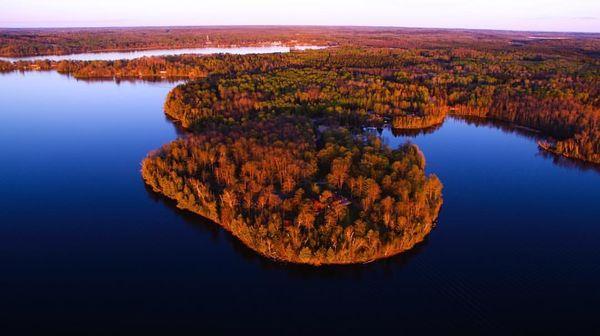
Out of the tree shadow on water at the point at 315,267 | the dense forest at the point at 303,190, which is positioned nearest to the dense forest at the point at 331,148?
the dense forest at the point at 303,190

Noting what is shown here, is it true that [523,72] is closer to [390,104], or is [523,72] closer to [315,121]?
[390,104]

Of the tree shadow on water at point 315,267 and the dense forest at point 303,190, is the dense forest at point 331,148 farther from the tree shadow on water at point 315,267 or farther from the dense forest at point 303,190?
the tree shadow on water at point 315,267

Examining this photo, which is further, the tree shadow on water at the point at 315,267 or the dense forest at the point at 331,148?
the dense forest at the point at 331,148

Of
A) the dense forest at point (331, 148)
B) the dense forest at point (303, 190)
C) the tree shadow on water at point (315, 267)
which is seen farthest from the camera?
the dense forest at point (331, 148)

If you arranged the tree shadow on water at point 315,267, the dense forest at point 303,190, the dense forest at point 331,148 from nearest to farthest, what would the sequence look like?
the tree shadow on water at point 315,267, the dense forest at point 303,190, the dense forest at point 331,148

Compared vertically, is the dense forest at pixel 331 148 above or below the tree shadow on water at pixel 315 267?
above

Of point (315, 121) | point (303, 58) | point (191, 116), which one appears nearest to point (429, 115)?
point (315, 121)

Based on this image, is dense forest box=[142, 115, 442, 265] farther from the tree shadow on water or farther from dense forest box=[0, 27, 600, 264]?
the tree shadow on water

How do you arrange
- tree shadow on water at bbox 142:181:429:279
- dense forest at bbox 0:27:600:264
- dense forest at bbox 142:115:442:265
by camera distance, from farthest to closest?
dense forest at bbox 0:27:600:264
dense forest at bbox 142:115:442:265
tree shadow on water at bbox 142:181:429:279

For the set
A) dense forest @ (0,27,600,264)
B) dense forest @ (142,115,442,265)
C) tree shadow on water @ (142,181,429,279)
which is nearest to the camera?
tree shadow on water @ (142,181,429,279)

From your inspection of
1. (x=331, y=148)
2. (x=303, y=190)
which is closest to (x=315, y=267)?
(x=303, y=190)

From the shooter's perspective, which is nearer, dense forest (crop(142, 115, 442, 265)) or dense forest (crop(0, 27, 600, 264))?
dense forest (crop(142, 115, 442, 265))

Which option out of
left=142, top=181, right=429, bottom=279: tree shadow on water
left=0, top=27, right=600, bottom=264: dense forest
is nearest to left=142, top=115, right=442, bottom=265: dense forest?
left=0, top=27, right=600, bottom=264: dense forest

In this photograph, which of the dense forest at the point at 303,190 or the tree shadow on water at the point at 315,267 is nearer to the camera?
the tree shadow on water at the point at 315,267
